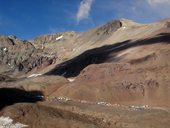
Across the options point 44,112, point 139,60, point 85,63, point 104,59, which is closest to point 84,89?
point 139,60

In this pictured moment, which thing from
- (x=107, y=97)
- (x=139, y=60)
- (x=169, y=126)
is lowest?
(x=169, y=126)

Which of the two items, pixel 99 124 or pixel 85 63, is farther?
pixel 85 63

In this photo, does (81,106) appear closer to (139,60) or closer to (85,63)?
(139,60)

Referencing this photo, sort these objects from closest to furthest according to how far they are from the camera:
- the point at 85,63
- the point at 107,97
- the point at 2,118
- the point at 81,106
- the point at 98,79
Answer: the point at 2,118 < the point at 81,106 < the point at 107,97 < the point at 98,79 < the point at 85,63

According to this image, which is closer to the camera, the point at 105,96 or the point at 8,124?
the point at 8,124

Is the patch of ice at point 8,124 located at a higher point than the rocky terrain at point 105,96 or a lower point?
lower

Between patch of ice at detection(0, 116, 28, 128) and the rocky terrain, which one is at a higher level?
the rocky terrain

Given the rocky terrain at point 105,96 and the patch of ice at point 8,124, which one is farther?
the rocky terrain at point 105,96

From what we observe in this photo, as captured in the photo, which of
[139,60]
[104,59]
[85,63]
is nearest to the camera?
[139,60]

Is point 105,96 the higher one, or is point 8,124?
point 105,96

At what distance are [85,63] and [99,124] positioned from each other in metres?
117

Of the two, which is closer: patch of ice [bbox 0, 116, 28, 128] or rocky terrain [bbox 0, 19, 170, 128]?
patch of ice [bbox 0, 116, 28, 128]

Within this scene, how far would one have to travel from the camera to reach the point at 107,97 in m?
100

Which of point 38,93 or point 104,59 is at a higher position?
point 104,59
